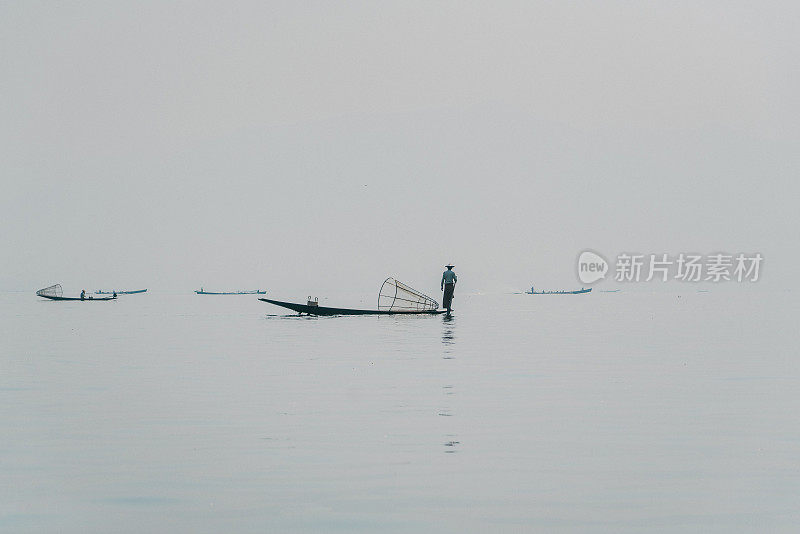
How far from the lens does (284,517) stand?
36.6ft

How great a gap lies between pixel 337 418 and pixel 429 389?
211 inches

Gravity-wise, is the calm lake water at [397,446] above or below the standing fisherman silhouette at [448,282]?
below

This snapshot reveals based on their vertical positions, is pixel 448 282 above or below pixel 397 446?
above

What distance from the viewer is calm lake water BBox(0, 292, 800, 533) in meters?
11.4

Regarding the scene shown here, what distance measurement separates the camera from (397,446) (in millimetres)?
15562

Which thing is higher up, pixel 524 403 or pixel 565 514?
pixel 524 403

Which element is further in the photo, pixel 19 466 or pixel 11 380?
pixel 11 380

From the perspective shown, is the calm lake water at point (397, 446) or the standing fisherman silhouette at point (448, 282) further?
the standing fisherman silhouette at point (448, 282)

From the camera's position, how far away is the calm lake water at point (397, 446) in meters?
11.4

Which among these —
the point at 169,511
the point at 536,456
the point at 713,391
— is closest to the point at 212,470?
the point at 169,511

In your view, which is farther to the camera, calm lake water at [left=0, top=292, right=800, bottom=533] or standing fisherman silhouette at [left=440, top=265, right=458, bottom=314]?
standing fisherman silhouette at [left=440, top=265, right=458, bottom=314]

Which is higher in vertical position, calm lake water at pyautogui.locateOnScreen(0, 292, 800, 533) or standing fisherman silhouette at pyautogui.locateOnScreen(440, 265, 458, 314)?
standing fisherman silhouette at pyautogui.locateOnScreen(440, 265, 458, 314)

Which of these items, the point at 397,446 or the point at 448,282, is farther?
the point at 448,282

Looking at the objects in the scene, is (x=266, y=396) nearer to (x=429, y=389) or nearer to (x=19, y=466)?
(x=429, y=389)
